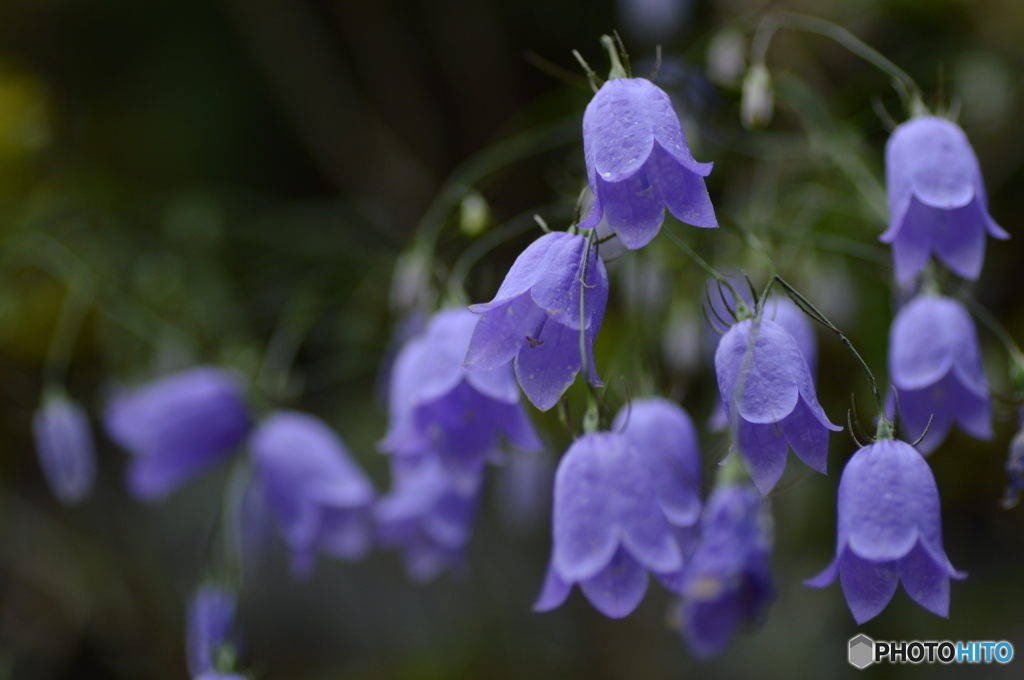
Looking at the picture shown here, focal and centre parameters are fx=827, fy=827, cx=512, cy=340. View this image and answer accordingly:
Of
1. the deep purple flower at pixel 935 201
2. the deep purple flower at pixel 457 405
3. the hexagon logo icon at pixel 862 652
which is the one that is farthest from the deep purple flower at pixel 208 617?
the deep purple flower at pixel 935 201

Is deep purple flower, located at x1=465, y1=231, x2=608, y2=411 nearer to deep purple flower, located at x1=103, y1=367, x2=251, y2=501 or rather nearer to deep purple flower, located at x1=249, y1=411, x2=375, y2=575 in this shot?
deep purple flower, located at x1=249, y1=411, x2=375, y2=575

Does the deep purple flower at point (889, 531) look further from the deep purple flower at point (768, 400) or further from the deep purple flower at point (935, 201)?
the deep purple flower at point (935, 201)

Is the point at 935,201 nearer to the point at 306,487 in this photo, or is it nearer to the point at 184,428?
the point at 306,487

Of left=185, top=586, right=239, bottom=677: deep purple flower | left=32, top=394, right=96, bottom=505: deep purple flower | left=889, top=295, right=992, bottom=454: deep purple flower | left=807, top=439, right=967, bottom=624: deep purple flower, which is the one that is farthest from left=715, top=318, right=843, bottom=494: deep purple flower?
left=32, top=394, right=96, bottom=505: deep purple flower

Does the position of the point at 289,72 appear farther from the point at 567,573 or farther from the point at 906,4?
the point at 567,573

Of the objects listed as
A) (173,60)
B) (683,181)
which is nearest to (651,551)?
(683,181)

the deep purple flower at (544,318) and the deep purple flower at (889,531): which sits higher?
the deep purple flower at (544,318)

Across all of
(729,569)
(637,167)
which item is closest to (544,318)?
(637,167)
